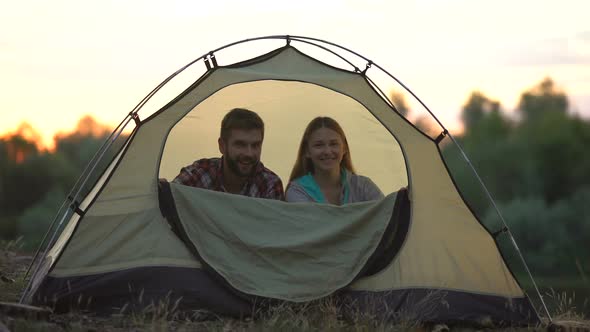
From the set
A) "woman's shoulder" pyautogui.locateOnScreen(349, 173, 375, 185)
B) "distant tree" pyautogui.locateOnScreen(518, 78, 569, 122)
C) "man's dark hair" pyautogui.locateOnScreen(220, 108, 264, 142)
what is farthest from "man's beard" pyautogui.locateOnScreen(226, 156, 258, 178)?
"distant tree" pyautogui.locateOnScreen(518, 78, 569, 122)

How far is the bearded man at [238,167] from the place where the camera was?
21.1 ft

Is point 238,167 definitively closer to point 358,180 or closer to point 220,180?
point 220,180

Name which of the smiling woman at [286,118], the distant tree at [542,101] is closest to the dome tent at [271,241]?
the smiling woman at [286,118]

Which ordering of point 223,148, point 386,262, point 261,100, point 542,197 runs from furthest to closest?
point 542,197, point 261,100, point 223,148, point 386,262

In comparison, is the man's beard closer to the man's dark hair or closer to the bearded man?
the bearded man

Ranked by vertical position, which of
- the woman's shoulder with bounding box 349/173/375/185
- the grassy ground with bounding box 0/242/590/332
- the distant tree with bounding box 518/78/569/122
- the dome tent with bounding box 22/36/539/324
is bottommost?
the grassy ground with bounding box 0/242/590/332

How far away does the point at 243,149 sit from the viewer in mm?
6426

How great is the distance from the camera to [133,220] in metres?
5.79

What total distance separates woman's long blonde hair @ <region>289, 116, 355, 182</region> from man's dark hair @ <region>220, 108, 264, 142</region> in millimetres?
347

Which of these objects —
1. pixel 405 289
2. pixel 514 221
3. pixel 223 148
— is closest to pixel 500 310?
pixel 405 289

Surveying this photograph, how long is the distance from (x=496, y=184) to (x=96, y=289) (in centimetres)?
4136

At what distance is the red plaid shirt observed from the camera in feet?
21.5

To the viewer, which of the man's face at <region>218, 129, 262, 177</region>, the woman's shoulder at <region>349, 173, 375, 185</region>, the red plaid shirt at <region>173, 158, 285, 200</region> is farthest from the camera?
the woman's shoulder at <region>349, 173, 375, 185</region>

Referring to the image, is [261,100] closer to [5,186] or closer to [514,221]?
[514,221]
